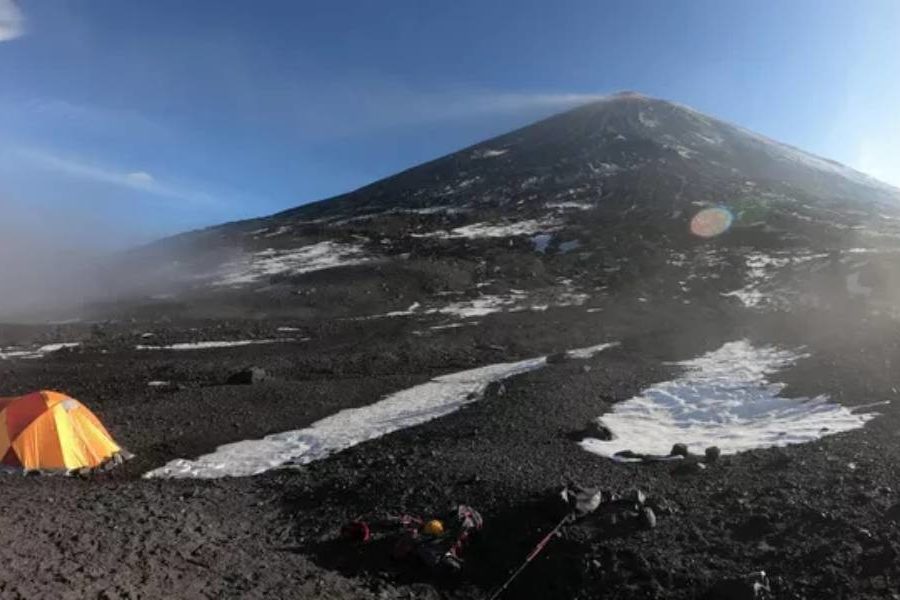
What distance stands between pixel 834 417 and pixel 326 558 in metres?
13.1

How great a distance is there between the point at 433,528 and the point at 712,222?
65.3m

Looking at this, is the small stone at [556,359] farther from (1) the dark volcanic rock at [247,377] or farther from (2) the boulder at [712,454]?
(2) the boulder at [712,454]

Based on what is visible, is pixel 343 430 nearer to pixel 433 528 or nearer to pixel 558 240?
pixel 433 528

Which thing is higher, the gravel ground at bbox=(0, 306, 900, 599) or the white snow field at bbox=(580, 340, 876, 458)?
the gravel ground at bbox=(0, 306, 900, 599)

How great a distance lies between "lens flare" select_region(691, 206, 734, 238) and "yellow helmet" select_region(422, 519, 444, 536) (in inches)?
2323

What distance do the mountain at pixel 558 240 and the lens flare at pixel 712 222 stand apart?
860 millimetres

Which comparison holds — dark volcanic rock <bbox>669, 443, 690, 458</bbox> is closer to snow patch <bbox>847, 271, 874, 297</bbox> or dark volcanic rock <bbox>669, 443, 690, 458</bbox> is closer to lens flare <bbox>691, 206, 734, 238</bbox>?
snow patch <bbox>847, 271, 874, 297</bbox>

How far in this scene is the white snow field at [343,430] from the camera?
53.1ft

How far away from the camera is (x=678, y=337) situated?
33.7 meters

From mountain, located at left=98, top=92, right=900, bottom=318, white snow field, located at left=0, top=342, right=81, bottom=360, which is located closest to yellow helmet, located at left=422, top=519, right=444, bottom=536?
white snow field, located at left=0, top=342, right=81, bottom=360

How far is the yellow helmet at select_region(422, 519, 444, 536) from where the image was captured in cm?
1101

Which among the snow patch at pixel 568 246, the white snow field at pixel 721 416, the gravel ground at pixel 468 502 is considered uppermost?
the snow patch at pixel 568 246

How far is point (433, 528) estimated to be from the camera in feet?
36.2

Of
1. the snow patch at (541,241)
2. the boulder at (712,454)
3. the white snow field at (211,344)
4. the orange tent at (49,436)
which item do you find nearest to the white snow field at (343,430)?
the orange tent at (49,436)
